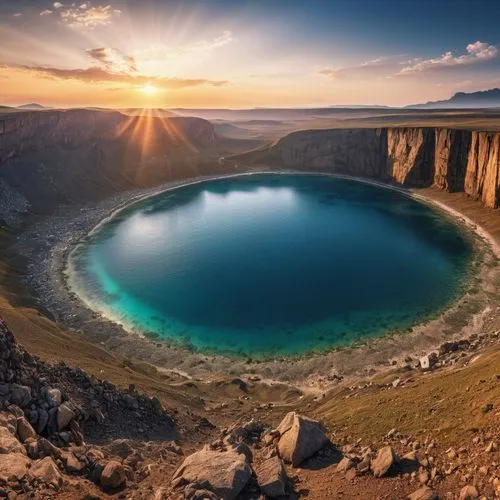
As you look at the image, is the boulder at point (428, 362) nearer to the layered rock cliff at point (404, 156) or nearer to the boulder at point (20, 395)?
the boulder at point (20, 395)

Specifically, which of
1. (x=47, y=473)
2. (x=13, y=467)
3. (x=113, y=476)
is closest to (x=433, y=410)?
(x=113, y=476)

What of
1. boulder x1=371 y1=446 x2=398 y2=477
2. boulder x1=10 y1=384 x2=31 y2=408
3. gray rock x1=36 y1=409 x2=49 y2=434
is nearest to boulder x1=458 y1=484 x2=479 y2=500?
boulder x1=371 y1=446 x2=398 y2=477

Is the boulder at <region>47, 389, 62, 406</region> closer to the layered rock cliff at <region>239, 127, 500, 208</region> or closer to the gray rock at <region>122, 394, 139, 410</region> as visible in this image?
the gray rock at <region>122, 394, 139, 410</region>

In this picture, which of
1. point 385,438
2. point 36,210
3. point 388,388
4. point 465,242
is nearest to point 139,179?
point 36,210

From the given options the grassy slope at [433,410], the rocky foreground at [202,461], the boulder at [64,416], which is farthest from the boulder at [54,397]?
the grassy slope at [433,410]

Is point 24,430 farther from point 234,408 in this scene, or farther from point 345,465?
point 234,408

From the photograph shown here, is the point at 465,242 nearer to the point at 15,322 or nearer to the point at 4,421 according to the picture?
the point at 15,322
